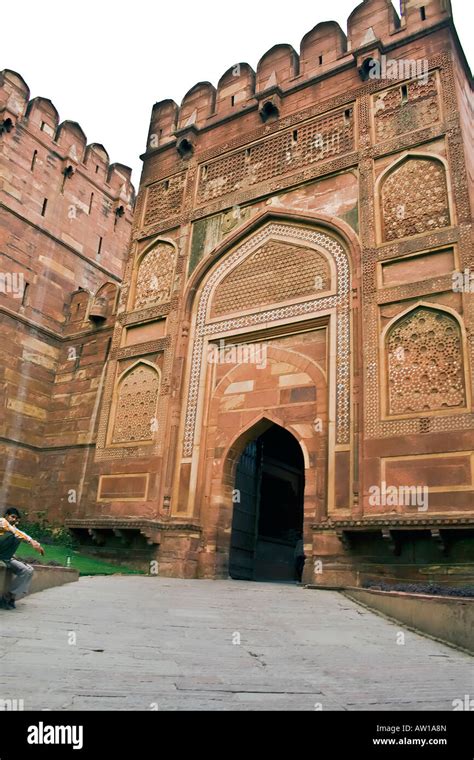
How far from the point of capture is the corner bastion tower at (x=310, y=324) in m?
8.04

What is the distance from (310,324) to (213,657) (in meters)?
6.90

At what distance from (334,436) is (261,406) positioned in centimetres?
159

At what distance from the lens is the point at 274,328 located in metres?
10.3

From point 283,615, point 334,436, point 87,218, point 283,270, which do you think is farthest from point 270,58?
point 283,615

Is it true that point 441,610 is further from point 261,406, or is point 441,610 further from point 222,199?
point 222,199

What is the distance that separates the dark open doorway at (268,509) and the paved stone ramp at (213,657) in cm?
424

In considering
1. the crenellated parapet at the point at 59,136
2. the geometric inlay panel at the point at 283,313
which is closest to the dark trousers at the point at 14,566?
the geometric inlay panel at the point at 283,313

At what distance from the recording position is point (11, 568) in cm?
488

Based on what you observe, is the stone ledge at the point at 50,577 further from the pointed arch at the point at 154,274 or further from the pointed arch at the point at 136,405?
the pointed arch at the point at 154,274

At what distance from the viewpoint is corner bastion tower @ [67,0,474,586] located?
26.4 ft

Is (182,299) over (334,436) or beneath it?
over

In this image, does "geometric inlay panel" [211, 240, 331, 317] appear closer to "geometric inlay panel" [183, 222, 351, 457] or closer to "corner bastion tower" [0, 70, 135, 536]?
"geometric inlay panel" [183, 222, 351, 457]

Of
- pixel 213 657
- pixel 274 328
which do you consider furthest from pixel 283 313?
pixel 213 657
